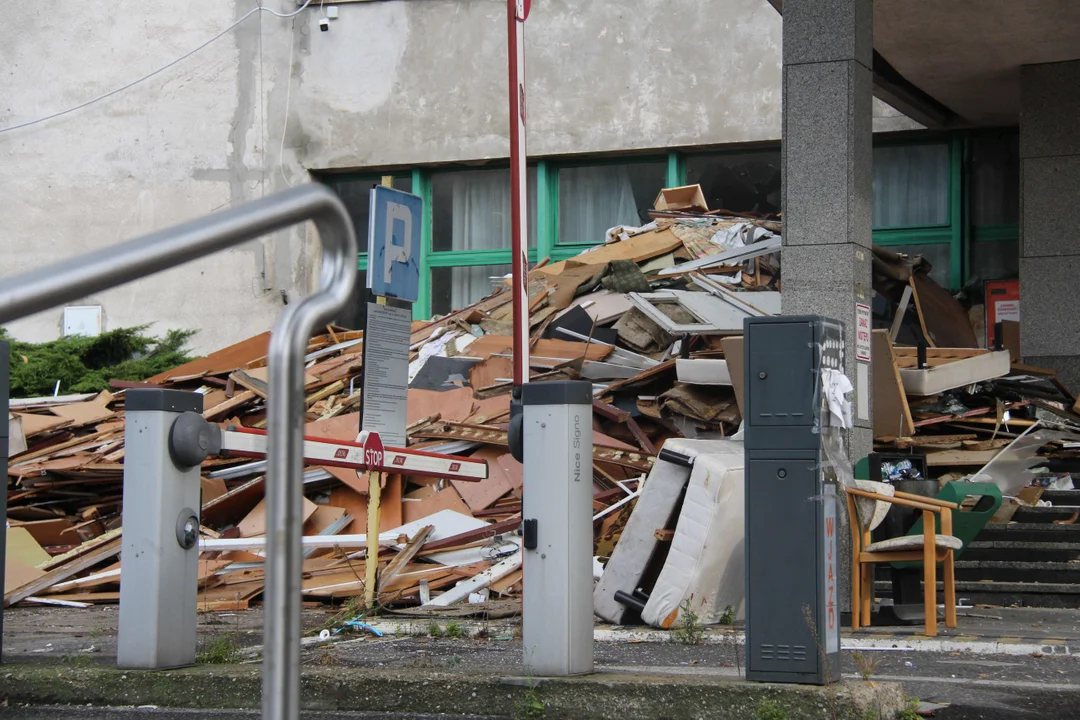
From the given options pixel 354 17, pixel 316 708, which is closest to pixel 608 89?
pixel 354 17

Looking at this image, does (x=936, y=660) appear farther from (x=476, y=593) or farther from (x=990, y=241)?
(x=990, y=241)

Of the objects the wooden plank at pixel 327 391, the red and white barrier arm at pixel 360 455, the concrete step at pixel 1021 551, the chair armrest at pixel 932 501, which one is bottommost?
the concrete step at pixel 1021 551

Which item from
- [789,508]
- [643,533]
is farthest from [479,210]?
[789,508]

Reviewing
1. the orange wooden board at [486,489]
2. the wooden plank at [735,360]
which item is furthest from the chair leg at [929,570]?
the orange wooden board at [486,489]

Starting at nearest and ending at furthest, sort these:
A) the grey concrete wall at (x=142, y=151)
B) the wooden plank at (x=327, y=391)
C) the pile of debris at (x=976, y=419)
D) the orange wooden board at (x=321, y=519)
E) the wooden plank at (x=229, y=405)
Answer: the pile of debris at (x=976, y=419) → the orange wooden board at (x=321, y=519) → the wooden plank at (x=229, y=405) → the wooden plank at (x=327, y=391) → the grey concrete wall at (x=142, y=151)

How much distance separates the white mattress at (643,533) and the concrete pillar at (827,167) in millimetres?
1383

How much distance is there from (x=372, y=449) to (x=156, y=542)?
2.14 m

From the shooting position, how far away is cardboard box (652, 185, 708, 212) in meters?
17.0

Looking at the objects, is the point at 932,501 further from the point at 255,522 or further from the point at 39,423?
the point at 39,423

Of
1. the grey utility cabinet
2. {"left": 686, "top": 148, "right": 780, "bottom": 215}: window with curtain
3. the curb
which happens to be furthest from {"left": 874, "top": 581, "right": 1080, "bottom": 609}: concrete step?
{"left": 686, "top": 148, "right": 780, "bottom": 215}: window with curtain

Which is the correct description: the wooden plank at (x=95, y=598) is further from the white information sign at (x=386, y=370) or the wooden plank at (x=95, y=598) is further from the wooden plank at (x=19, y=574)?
the white information sign at (x=386, y=370)

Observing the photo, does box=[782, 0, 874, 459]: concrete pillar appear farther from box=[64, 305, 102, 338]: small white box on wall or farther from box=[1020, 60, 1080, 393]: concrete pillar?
box=[64, 305, 102, 338]: small white box on wall

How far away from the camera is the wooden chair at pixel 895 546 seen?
7.23 m

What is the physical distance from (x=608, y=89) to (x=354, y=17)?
13.0 feet
